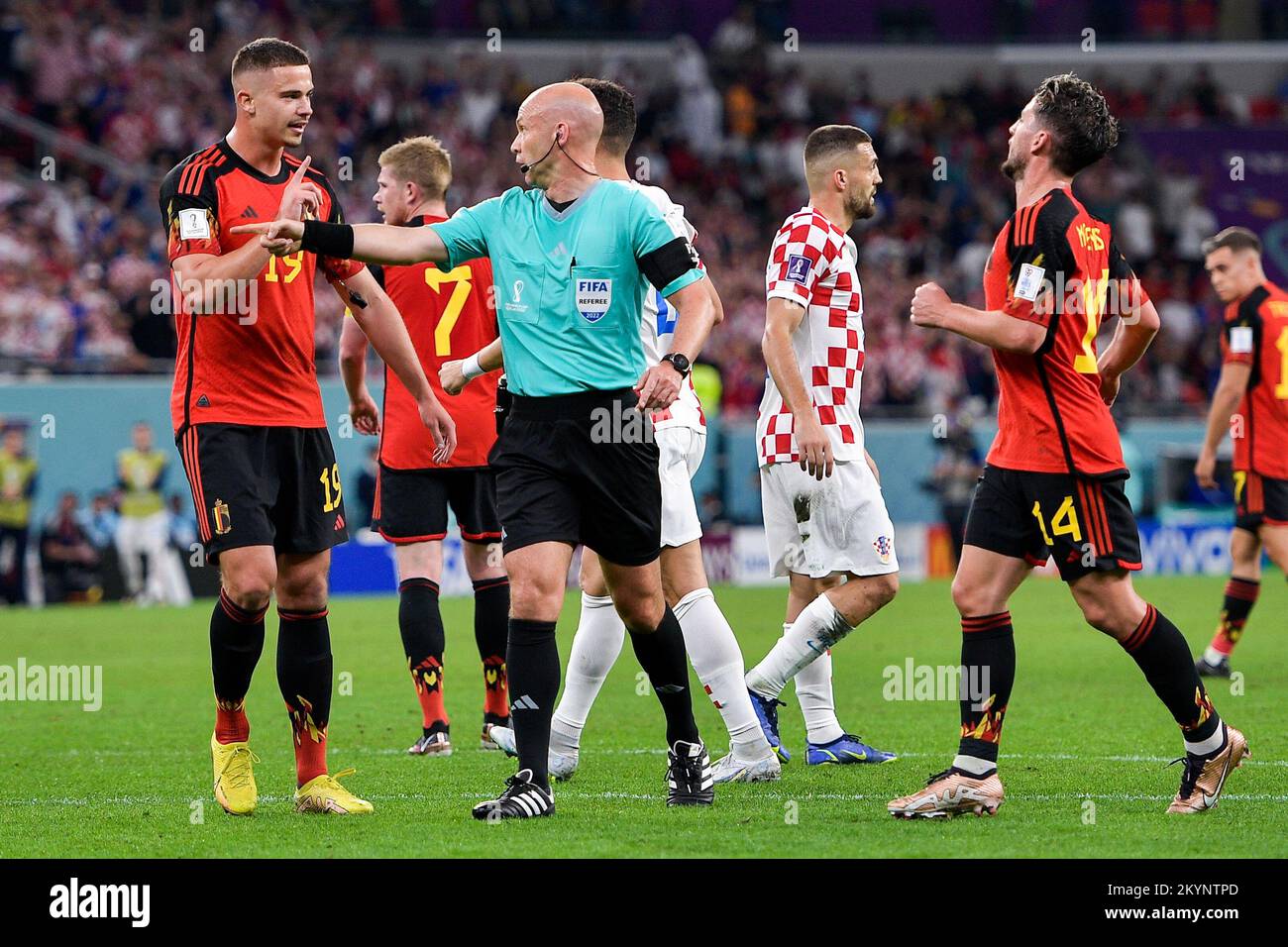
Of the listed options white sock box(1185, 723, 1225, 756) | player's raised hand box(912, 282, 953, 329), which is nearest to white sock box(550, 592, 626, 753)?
player's raised hand box(912, 282, 953, 329)

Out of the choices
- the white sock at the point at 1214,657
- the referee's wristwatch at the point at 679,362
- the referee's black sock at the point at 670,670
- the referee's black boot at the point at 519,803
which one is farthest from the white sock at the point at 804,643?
the white sock at the point at 1214,657

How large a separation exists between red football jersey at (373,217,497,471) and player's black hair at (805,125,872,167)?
1.82m

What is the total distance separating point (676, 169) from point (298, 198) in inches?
880

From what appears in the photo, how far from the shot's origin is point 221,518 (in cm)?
604

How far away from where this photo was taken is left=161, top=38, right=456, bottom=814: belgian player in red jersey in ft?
19.9

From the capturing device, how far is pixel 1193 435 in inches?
885

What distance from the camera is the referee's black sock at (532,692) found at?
588 centimetres

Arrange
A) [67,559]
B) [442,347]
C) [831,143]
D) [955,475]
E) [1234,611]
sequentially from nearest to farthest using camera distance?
[831,143] → [442,347] → [1234,611] → [67,559] → [955,475]

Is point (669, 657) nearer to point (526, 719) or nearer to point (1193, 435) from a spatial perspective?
point (526, 719)

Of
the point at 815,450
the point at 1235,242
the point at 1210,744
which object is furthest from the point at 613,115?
the point at 1235,242

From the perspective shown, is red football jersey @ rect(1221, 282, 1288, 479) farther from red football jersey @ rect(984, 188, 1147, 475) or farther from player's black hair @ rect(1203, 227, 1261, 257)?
red football jersey @ rect(984, 188, 1147, 475)

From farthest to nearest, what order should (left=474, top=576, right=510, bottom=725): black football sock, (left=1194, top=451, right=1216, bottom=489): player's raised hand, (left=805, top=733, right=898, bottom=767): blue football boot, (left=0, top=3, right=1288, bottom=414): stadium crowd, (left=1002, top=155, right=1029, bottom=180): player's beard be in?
(left=0, top=3, right=1288, bottom=414): stadium crowd
(left=1194, top=451, right=1216, bottom=489): player's raised hand
(left=474, top=576, right=510, bottom=725): black football sock
(left=805, top=733, right=898, bottom=767): blue football boot
(left=1002, top=155, right=1029, bottom=180): player's beard

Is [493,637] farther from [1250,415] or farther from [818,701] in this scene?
[1250,415]

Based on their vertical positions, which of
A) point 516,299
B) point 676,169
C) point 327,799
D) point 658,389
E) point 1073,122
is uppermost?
point 676,169
